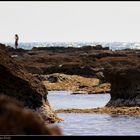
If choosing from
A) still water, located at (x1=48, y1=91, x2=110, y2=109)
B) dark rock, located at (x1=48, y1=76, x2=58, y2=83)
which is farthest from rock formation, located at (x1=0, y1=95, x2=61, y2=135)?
dark rock, located at (x1=48, y1=76, x2=58, y2=83)

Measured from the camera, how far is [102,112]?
104 ft

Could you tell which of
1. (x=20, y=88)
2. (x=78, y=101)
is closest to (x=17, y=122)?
(x=20, y=88)

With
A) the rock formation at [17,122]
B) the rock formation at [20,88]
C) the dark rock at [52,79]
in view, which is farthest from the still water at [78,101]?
the rock formation at [17,122]

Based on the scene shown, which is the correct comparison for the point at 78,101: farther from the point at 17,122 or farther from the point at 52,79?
the point at 17,122

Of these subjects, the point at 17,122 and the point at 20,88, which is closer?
the point at 17,122

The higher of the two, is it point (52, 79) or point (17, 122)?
point (17, 122)

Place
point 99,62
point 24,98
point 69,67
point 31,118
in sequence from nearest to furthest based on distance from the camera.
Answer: point 31,118
point 24,98
point 69,67
point 99,62

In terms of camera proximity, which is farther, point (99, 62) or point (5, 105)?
point (99, 62)

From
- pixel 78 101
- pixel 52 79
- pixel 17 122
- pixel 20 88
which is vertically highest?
pixel 17 122

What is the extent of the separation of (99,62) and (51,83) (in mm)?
23429

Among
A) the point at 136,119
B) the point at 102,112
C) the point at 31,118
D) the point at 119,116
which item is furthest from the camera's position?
the point at 102,112

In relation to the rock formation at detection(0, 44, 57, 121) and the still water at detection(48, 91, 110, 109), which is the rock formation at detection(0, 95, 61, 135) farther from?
the still water at detection(48, 91, 110, 109)
